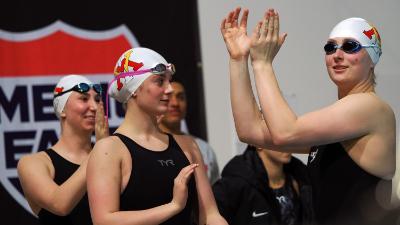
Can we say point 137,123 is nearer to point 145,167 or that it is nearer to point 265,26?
point 145,167

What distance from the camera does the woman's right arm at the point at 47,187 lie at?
438cm

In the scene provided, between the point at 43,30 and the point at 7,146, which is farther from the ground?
the point at 43,30

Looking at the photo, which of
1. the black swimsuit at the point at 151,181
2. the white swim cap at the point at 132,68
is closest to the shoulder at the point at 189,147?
the black swimsuit at the point at 151,181

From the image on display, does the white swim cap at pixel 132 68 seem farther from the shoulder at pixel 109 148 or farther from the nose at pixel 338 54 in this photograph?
the nose at pixel 338 54

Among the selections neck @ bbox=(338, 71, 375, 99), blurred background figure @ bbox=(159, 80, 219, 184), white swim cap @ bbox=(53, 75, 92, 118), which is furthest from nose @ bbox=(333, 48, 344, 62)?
blurred background figure @ bbox=(159, 80, 219, 184)

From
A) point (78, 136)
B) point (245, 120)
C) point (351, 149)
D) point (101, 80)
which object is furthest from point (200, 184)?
point (101, 80)

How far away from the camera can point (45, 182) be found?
15.4ft

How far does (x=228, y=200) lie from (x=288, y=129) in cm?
233

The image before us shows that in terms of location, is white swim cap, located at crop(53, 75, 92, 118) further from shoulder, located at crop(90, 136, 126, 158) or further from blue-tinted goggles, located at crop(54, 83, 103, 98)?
shoulder, located at crop(90, 136, 126, 158)

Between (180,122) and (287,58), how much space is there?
3.53 feet

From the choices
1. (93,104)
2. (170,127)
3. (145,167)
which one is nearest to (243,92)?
(145,167)

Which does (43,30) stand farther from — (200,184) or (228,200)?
(200,184)

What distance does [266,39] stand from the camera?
3387 millimetres

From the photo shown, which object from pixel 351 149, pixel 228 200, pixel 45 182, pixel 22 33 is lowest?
pixel 228 200
